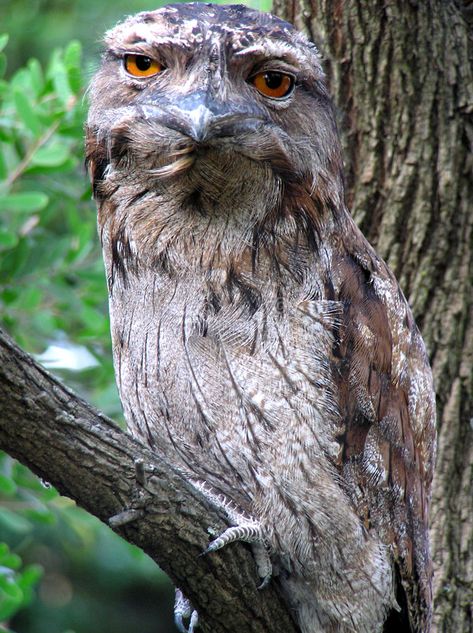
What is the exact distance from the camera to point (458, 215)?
3.35 m

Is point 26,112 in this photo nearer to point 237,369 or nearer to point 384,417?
point 237,369

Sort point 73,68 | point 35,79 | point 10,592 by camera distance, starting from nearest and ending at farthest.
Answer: point 10,592 < point 73,68 < point 35,79

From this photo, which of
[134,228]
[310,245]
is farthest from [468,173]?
[134,228]

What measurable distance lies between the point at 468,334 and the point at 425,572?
93cm

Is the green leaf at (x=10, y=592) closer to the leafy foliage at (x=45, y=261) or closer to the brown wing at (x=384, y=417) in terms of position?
the leafy foliage at (x=45, y=261)

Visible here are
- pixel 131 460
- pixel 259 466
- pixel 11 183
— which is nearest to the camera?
pixel 131 460

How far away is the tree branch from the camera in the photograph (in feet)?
6.89

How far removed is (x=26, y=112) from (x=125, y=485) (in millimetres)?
1776

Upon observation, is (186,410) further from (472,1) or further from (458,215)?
(472,1)

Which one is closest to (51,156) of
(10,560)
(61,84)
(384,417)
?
(61,84)

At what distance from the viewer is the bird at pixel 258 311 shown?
2.48 meters

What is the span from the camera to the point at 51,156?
139 inches

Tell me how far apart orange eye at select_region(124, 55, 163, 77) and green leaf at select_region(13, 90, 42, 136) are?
3.20 feet

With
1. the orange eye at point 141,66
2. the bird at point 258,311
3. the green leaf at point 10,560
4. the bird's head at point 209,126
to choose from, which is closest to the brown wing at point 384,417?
the bird at point 258,311
